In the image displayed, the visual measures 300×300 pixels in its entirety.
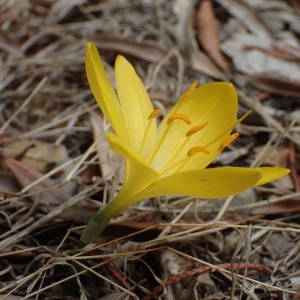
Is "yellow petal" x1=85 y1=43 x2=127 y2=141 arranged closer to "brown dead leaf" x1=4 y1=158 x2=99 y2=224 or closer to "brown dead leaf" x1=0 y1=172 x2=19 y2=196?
"brown dead leaf" x1=4 y1=158 x2=99 y2=224

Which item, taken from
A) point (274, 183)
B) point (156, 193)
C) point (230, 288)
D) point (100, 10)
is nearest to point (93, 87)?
point (156, 193)

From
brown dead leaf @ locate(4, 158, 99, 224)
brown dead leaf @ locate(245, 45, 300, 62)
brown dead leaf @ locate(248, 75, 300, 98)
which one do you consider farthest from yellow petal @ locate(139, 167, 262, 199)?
brown dead leaf @ locate(245, 45, 300, 62)

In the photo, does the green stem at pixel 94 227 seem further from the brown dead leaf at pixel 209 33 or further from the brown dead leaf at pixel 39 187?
the brown dead leaf at pixel 209 33

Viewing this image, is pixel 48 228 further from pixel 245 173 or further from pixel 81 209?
pixel 245 173

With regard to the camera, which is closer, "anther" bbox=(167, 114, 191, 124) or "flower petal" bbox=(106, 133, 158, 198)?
"flower petal" bbox=(106, 133, 158, 198)

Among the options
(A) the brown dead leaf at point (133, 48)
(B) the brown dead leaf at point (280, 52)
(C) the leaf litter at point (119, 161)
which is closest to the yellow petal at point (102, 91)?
(C) the leaf litter at point (119, 161)
